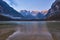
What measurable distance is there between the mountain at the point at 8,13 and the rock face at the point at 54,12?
2059 mm

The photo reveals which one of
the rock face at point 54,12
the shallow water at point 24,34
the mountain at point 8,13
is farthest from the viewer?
the rock face at point 54,12

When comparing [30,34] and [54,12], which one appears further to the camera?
[54,12]

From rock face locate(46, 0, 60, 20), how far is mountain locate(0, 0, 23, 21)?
2.06 meters

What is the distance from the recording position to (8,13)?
370 inches

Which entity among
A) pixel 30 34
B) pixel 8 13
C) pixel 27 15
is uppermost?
pixel 8 13

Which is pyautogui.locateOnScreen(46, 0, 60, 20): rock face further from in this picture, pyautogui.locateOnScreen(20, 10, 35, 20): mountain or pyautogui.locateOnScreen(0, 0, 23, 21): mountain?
pyautogui.locateOnScreen(0, 0, 23, 21): mountain

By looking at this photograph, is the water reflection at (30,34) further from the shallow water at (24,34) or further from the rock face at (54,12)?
the rock face at (54,12)

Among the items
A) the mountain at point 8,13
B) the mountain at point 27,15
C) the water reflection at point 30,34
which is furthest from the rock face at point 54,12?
the water reflection at point 30,34

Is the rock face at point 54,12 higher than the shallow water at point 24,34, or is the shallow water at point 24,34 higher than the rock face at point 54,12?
the rock face at point 54,12

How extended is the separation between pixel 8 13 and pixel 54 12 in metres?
3.32

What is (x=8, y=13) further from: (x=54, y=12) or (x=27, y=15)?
(x=54, y=12)

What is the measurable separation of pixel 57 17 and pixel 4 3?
397cm

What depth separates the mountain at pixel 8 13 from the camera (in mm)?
9219

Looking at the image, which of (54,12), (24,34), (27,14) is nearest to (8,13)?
(27,14)
